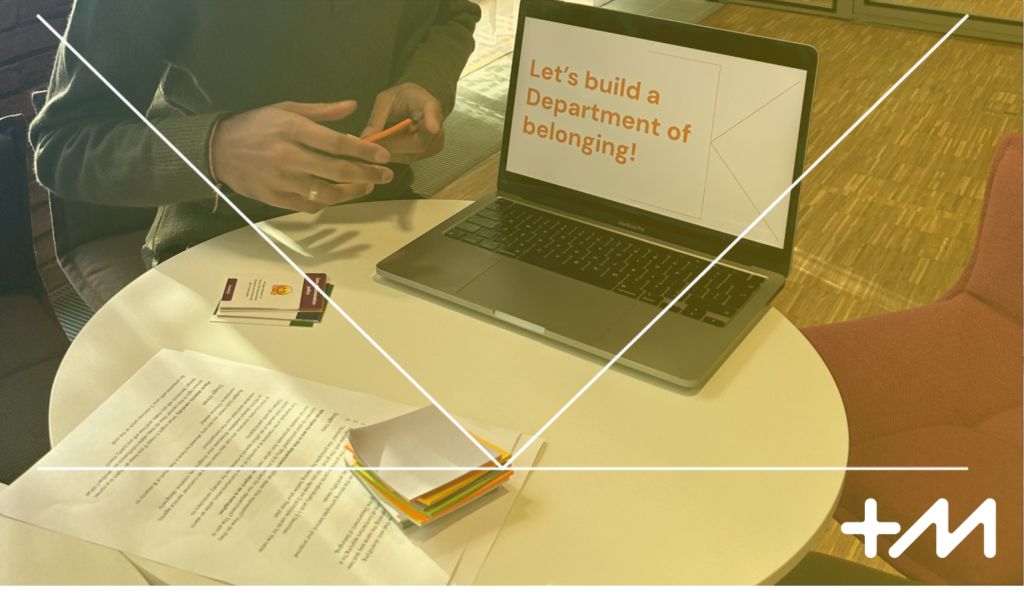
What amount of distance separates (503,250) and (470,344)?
0.20 metres

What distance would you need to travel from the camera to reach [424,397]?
0.96 meters

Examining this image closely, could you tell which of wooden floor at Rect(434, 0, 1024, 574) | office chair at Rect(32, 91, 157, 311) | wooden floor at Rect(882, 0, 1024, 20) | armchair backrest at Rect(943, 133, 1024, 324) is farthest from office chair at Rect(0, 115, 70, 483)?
wooden floor at Rect(882, 0, 1024, 20)

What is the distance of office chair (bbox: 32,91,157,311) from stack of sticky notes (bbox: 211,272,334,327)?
22.9 inches

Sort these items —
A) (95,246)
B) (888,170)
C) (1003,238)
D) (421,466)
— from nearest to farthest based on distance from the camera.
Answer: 1. (421,466)
2. (1003,238)
3. (95,246)
4. (888,170)

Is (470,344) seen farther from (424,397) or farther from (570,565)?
(570,565)

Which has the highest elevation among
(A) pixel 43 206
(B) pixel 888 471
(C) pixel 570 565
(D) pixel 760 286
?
(D) pixel 760 286

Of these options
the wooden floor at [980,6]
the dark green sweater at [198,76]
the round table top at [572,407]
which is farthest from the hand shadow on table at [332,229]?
the wooden floor at [980,6]

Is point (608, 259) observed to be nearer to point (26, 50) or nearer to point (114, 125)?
point (114, 125)

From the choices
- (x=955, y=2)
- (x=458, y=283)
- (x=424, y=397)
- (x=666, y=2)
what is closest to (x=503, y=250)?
(x=458, y=283)

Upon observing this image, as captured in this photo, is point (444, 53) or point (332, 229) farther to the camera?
point (444, 53)

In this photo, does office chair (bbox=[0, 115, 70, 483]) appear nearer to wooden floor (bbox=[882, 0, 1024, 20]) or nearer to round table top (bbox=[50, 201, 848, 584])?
round table top (bbox=[50, 201, 848, 584])

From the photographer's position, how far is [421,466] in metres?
0.81

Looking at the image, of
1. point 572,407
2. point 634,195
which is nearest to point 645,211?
point 634,195

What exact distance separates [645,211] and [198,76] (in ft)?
2.55
